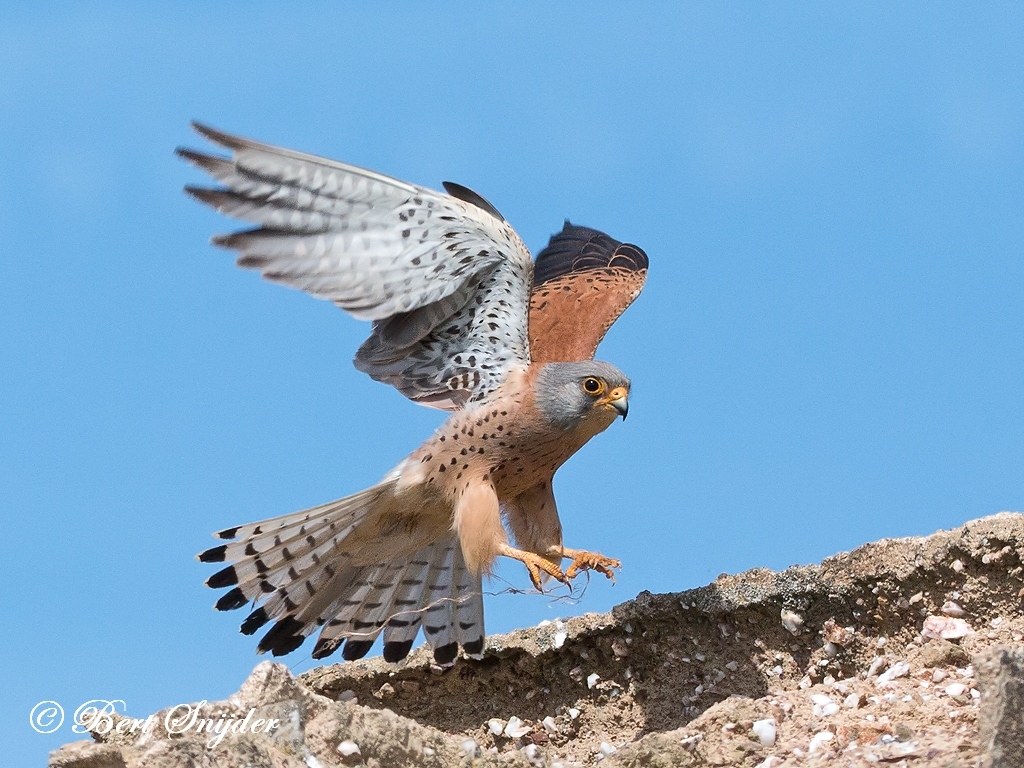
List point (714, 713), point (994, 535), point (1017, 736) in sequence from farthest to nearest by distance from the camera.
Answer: point (994, 535), point (714, 713), point (1017, 736)

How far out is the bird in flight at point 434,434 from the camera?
626cm

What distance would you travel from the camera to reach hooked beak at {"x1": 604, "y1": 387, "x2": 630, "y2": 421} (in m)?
6.61

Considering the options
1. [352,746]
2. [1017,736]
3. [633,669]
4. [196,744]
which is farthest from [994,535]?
[196,744]

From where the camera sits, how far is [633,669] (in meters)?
6.52

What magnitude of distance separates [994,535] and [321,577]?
10.4ft

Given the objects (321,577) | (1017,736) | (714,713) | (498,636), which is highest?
(321,577)

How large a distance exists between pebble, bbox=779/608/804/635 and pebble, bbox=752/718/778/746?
57.1 inches

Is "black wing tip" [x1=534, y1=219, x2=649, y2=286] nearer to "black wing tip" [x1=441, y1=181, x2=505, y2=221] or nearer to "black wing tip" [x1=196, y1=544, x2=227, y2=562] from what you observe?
"black wing tip" [x1=441, y1=181, x2=505, y2=221]

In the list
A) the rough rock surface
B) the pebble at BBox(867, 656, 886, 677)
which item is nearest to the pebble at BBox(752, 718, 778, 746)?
the rough rock surface

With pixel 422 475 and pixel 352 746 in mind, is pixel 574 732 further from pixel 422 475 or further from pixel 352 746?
pixel 352 746

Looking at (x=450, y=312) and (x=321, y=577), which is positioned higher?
(x=450, y=312)

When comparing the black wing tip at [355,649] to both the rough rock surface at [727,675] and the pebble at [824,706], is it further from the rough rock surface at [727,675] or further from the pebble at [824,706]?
the pebble at [824,706]

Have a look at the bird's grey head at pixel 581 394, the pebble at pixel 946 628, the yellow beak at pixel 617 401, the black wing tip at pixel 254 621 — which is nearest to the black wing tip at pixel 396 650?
the black wing tip at pixel 254 621

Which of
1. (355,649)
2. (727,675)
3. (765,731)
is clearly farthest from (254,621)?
(765,731)
